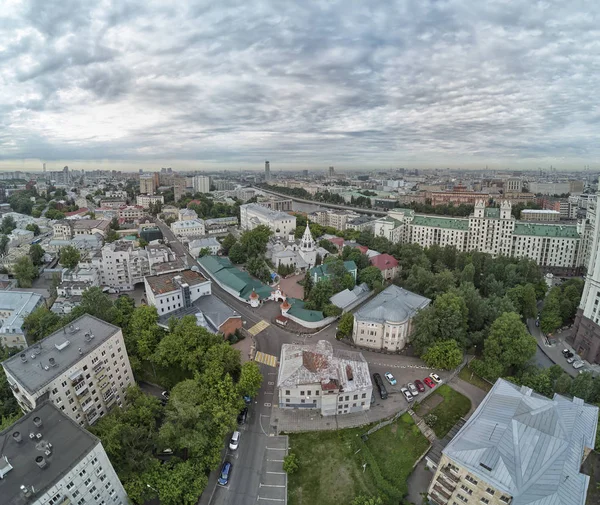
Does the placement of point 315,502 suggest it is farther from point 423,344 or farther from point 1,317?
point 1,317

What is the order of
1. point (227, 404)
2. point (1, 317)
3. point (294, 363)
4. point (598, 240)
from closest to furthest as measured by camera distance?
point (227, 404)
point (294, 363)
point (598, 240)
point (1, 317)

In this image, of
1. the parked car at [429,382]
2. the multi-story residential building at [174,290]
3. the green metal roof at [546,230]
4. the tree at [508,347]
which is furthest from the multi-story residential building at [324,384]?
the green metal roof at [546,230]

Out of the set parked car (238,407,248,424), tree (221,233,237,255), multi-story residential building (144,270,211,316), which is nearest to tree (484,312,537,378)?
parked car (238,407,248,424)

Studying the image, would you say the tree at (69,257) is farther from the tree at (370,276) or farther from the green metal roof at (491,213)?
the green metal roof at (491,213)

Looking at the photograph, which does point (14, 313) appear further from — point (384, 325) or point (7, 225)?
point (7, 225)

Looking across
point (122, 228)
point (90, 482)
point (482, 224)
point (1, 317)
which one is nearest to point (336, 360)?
point (90, 482)

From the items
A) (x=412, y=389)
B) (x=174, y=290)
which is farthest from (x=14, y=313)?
(x=412, y=389)

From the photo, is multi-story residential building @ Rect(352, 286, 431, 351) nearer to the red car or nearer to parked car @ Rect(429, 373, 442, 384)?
parked car @ Rect(429, 373, 442, 384)
